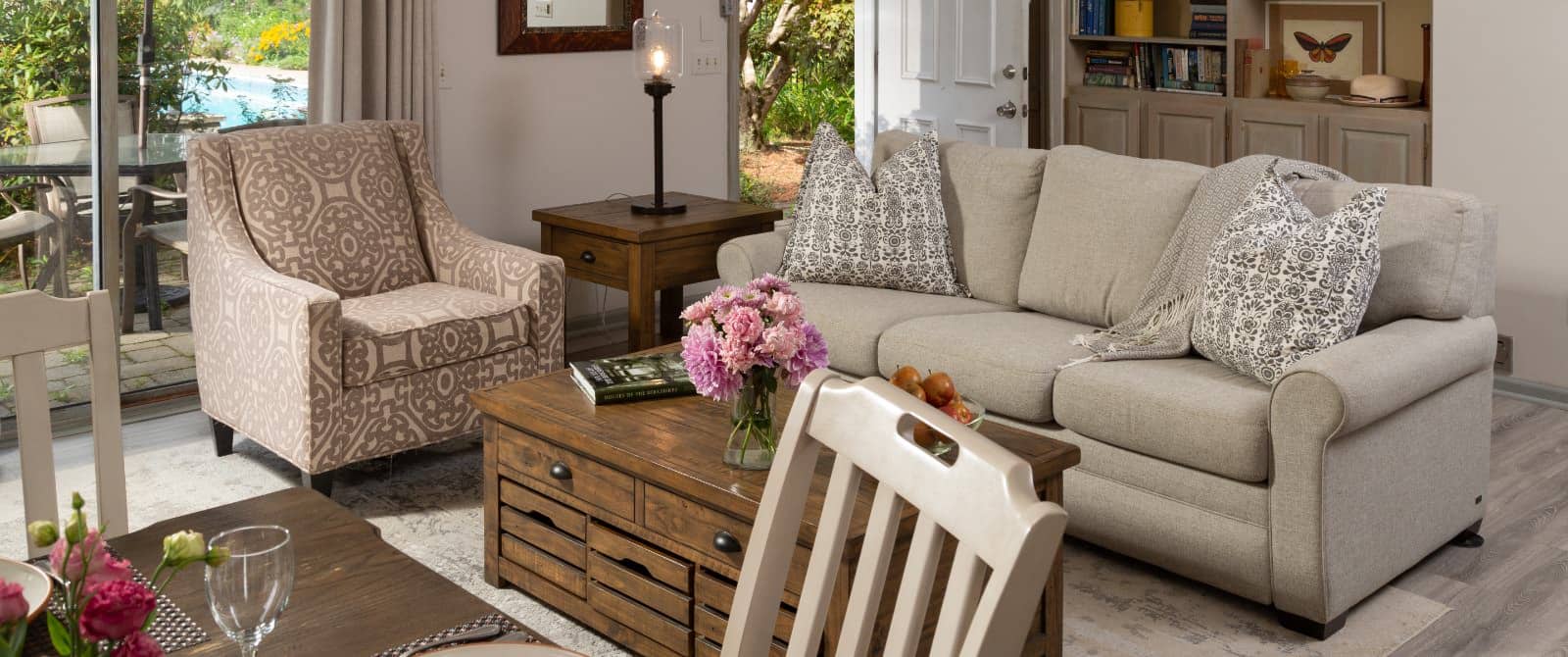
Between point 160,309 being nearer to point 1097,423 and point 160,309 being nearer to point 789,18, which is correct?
point 1097,423

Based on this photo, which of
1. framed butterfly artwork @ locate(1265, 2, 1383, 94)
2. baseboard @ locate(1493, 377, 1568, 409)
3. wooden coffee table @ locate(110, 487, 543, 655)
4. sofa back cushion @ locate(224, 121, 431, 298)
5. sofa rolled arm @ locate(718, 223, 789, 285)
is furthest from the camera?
framed butterfly artwork @ locate(1265, 2, 1383, 94)

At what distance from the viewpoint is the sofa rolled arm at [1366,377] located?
2.82m

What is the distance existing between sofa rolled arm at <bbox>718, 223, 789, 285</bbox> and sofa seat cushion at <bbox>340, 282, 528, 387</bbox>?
0.66 metres

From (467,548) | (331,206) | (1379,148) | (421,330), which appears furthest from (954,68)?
(467,548)

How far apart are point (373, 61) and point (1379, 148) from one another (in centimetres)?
352

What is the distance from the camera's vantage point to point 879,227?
4.20 metres

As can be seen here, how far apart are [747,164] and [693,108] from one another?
13.3 feet

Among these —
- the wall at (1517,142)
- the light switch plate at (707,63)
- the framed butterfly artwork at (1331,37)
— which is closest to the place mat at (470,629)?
the wall at (1517,142)

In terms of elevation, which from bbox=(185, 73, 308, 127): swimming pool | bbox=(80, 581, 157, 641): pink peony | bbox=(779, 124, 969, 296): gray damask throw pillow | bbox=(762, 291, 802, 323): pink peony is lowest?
bbox=(80, 581, 157, 641): pink peony

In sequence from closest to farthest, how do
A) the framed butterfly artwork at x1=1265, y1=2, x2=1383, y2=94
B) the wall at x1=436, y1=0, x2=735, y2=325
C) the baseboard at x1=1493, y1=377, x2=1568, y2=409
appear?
1. the baseboard at x1=1493, y1=377, x2=1568, y2=409
2. the wall at x1=436, y1=0, x2=735, y2=325
3. the framed butterfly artwork at x1=1265, y1=2, x2=1383, y2=94

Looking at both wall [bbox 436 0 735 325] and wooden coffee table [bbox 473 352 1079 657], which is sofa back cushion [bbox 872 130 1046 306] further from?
wall [bbox 436 0 735 325]

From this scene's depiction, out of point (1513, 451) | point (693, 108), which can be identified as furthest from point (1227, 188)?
point (693, 108)

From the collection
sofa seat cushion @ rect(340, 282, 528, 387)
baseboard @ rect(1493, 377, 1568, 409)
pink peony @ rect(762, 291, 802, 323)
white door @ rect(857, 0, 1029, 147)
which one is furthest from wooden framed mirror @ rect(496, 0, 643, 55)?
baseboard @ rect(1493, 377, 1568, 409)

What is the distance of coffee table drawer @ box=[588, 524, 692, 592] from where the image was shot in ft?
9.12
